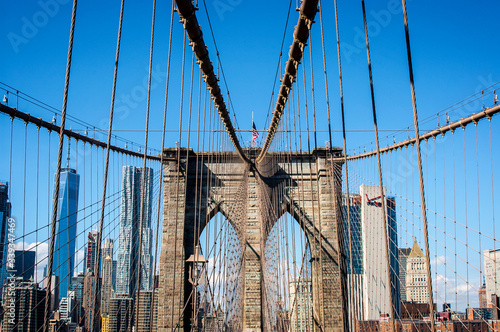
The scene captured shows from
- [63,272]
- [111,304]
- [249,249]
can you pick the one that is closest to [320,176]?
[249,249]

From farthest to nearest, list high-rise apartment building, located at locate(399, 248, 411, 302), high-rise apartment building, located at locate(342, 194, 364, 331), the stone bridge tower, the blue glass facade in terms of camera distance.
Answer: the blue glass facade < the stone bridge tower < high-rise apartment building, located at locate(399, 248, 411, 302) < high-rise apartment building, located at locate(342, 194, 364, 331)

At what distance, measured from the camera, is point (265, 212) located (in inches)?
730

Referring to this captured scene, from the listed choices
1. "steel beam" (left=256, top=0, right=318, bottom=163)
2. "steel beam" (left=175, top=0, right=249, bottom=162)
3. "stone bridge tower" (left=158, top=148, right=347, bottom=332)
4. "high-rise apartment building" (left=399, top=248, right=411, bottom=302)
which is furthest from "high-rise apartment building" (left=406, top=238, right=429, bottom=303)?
"steel beam" (left=175, top=0, right=249, bottom=162)

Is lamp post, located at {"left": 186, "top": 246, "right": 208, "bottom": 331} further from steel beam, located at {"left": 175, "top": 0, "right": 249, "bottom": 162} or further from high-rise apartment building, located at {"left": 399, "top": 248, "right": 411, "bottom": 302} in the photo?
high-rise apartment building, located at {"left": 399, "top": 248, "right": 411, "bottom": 302}

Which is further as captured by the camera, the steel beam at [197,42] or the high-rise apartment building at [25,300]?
the high-rise apartment building at [25,300]

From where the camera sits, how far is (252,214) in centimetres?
1930

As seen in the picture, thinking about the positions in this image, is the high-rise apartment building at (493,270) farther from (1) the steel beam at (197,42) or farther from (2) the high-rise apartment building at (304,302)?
(1) the steel beam at (197,42)

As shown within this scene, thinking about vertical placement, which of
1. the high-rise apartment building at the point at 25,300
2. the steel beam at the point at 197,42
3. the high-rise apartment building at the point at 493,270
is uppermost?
the steel beam at the point at 197,42

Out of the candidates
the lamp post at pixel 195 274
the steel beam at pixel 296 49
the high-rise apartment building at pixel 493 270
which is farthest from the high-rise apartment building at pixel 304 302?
the steel beam at pixel 296 49

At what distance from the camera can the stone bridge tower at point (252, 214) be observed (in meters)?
17.9

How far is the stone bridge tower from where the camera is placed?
17875 millimetres

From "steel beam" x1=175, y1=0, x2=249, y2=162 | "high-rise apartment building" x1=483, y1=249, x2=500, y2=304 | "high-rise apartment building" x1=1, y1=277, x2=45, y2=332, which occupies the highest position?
"steel beam" x1=175, y1=0, x2=249, y2=162

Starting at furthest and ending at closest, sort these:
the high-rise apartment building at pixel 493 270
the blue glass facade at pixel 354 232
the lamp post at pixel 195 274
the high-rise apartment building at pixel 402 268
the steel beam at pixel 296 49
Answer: the blue glass facade at pixel 354 232
the high-rise apartment building at pixel 402 268
the lamp post at pixel 195 274
the high-rise apartment building at pixel 493 270
the steel beam at pixel 296 49

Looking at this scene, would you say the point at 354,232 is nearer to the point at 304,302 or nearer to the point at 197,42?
the point at 304,302
